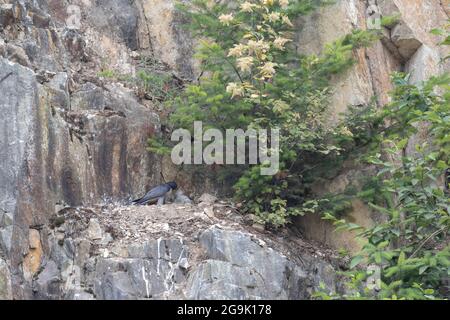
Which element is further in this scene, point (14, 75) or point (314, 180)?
point (314, 180)

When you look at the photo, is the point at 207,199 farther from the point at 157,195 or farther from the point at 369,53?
the point at 369,53

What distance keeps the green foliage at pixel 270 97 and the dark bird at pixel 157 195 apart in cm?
69

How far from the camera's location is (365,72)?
15.2 m

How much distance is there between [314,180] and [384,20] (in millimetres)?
3181

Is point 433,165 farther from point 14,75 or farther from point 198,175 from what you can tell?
point 14,75

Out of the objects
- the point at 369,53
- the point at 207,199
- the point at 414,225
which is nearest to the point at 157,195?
the point at 207,199

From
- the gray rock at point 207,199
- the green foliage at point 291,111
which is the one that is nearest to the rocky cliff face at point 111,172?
the gray rock at point 207,199

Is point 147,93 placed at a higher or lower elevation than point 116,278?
higher

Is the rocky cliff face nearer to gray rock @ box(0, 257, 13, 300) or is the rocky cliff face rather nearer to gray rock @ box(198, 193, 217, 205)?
gray rock @ box(0, 257, 13, 300)

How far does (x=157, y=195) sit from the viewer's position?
13906mm

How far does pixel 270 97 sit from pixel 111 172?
289 cm

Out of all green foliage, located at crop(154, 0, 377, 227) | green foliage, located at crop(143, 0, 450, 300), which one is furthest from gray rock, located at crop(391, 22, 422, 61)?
green foliage, located at crop(154, 0, 377, 227)

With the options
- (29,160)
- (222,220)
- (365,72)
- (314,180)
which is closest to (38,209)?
(29,160)

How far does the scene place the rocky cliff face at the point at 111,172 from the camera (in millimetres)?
11945
